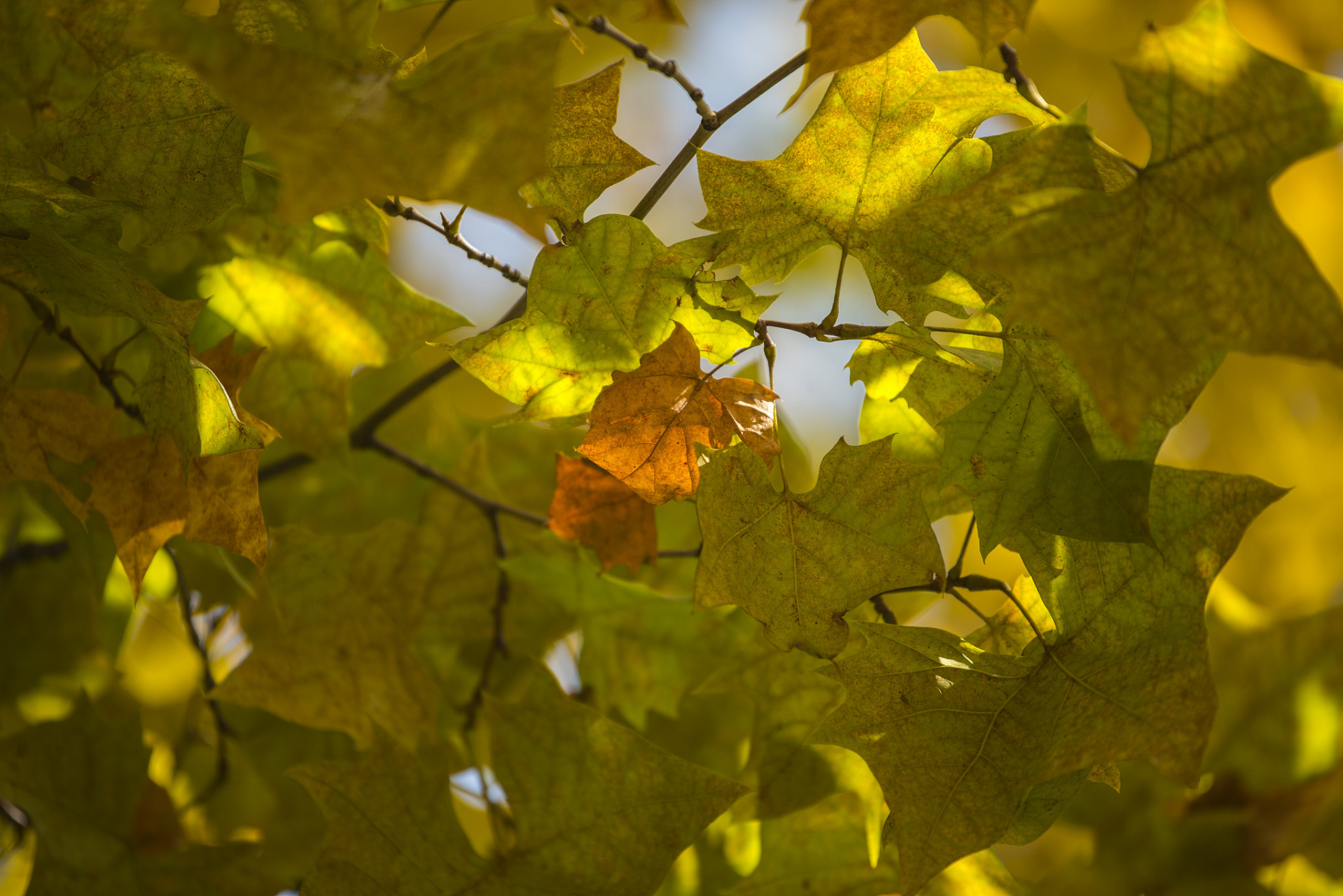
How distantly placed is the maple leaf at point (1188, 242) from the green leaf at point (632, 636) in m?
0.38

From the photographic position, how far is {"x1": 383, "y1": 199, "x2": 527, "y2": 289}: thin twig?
1.61 feet

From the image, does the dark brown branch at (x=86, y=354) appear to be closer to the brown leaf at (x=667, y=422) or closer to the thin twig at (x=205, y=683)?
the thin twig at (x=205, y=683)

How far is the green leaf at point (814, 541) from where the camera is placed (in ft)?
1.54

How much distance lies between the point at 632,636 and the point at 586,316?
31 centimetres

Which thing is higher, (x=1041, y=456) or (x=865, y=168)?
(x=865, y=168)

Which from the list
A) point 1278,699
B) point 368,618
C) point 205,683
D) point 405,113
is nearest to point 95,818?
point 205,683

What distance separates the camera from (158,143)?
0.48 metres

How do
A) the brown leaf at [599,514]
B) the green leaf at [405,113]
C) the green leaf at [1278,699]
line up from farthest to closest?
the green leaf at [1278,699]
the brown leaf at [599,514]
the green leaf at [405,113]

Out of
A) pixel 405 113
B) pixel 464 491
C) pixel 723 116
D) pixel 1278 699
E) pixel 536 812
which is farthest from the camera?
pixel 1278 699

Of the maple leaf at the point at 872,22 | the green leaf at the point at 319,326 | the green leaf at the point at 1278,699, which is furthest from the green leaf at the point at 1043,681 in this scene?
the green leaf at the point at 1278,699

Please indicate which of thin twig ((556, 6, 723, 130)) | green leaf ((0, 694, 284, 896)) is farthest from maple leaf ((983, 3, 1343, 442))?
green leaf ((0, 694, 284, 896))

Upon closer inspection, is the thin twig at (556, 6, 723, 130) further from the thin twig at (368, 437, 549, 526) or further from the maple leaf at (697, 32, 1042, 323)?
the thin twig at (368, 437, 549, 526)

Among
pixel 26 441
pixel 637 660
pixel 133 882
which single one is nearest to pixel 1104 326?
pixel 637 660

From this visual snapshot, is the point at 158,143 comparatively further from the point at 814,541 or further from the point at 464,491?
the point at 814,541
